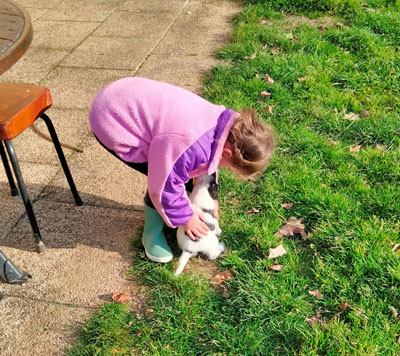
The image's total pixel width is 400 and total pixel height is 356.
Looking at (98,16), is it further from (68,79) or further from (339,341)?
(339,341)

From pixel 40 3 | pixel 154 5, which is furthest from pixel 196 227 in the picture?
pixel 40 3

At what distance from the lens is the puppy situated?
252 cm

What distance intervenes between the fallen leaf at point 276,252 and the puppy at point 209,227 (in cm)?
30

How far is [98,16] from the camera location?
6000 millimetres

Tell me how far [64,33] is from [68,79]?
1.28 meters

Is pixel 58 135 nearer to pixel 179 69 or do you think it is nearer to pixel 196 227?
pixel 179 69

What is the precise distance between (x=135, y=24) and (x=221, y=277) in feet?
13.5

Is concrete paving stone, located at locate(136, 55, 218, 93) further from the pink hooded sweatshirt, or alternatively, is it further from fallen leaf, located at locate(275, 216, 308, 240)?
the pink hooded sweatshirt

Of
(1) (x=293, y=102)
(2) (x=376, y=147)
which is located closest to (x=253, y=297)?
(2) (x=376, y=147)

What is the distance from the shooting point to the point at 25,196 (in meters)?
2.50

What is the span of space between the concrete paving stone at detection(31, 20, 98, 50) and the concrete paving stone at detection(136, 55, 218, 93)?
41.9 inches

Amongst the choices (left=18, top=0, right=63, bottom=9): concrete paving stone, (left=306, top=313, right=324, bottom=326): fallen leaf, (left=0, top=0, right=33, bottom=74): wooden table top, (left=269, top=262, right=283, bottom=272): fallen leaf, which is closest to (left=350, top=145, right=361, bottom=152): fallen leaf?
(left=269, top=262, right=283, bottom=272): fallen leaf

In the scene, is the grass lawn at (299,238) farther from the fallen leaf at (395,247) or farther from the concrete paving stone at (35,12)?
the concrete paving stone at (35,12)

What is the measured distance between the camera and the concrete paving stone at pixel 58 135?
351 cm
